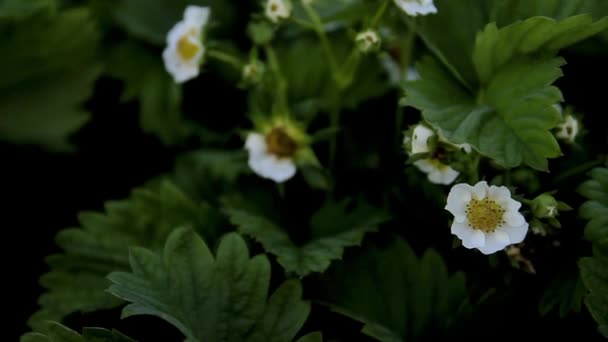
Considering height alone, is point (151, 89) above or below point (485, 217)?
above

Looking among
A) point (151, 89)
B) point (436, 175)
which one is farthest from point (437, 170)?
point (151, 89)

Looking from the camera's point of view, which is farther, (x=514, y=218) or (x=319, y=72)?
(x=319, y=72)

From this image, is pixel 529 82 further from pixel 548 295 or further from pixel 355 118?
Result: pixel 355 118

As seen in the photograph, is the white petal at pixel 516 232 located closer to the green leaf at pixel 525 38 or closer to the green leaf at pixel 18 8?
the green leaf at pixel 525 38

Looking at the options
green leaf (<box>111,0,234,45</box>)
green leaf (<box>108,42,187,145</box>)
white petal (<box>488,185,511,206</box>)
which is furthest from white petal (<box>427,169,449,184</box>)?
green leaf (<box>111,0,234,45</box>)

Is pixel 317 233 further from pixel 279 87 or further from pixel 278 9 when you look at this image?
pixel 278 9

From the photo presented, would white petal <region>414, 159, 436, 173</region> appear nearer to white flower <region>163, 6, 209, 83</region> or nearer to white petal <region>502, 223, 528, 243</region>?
white petal <region>502, 223, 528, 243</region>

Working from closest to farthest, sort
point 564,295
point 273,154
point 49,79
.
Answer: point 564,295, point 273,154, point 49,79
